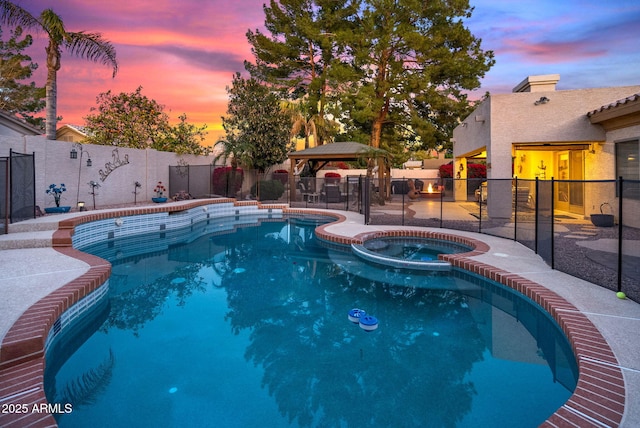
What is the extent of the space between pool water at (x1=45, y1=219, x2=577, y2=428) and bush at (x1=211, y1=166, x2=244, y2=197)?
14.6 meters

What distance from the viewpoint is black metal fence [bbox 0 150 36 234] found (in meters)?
9.00

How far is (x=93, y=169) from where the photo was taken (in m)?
15.4

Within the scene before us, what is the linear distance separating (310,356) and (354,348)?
1.80 feet

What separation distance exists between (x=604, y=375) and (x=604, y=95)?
1249cm

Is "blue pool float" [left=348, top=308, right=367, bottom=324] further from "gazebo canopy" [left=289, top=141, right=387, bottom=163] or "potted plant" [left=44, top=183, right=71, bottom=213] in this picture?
"gazebo canopy" [left=289, top=141, right=387, bottom=163]

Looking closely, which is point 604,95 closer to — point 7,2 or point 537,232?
point 537,232

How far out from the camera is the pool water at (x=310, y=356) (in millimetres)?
3186

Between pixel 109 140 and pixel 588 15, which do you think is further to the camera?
pixel 109 140

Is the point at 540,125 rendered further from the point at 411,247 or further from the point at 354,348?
the point at 354,348

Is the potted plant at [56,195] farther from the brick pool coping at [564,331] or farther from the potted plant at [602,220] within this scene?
the potted plant at [602,220]

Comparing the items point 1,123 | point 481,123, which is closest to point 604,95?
point 481,123

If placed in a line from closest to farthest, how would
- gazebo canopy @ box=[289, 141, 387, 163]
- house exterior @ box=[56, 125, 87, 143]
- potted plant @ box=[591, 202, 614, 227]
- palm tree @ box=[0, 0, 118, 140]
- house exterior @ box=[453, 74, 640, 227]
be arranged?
potted plant @ box=[591, 202, 614, 227]
house exterior @ box=[453, 74, 640, 227]
palm tree @ box=[0, 0, 118, 140]
gazebo canopy @ box=[289, 141, 387, 163]
house exterior @ box=[56, 125, 87, 143]

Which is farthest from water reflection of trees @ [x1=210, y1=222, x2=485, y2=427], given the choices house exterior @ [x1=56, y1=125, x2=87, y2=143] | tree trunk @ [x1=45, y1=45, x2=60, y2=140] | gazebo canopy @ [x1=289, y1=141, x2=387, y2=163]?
house exterior @ [x1=56, y1=125, x2=87, y2=143]

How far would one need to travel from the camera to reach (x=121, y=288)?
6734mm
